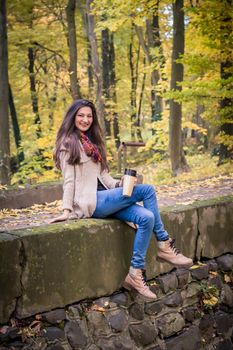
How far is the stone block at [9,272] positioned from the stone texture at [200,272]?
2369 millimetres

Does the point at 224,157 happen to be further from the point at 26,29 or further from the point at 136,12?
the point at 26,29

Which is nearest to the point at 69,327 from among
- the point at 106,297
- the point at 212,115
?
the point at 106,297

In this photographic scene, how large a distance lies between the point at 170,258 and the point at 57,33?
14.5m

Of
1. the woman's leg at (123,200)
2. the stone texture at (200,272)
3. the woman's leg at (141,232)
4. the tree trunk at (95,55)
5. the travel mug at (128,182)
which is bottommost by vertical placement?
the stone texture at (200,272)

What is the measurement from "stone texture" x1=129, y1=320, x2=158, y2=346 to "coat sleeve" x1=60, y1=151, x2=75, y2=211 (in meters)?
1.37

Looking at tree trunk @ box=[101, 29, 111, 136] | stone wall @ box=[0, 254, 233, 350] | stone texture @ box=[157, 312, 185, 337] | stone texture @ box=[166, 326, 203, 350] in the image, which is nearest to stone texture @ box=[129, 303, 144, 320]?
stone wall @ box=[0, 254, 233, 350]

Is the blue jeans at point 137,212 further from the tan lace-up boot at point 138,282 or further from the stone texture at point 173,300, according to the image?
the stone texture at point 173,300

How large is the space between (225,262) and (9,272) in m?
3.09

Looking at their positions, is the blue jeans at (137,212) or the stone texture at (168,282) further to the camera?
the stone texture at (168,282)

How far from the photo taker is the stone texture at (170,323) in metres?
4.51

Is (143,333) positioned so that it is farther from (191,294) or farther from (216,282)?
(216,282)

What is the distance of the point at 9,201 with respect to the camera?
25.6 feet

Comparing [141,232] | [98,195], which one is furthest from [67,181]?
[141,232]

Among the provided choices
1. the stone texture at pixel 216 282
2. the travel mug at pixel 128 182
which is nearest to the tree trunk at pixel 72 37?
the stone texture at pixel 216 282
